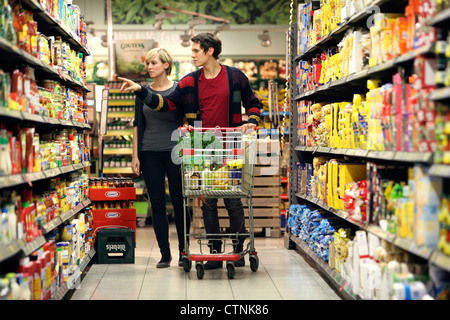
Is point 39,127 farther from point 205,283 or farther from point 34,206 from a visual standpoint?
point 205,283

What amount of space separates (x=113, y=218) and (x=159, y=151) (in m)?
1.08

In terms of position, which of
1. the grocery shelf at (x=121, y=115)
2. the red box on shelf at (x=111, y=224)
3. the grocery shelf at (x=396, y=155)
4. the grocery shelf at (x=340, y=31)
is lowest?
the red box on shelf at (x=111, y=224)

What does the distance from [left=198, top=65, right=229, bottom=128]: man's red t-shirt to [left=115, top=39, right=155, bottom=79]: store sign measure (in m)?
5.10

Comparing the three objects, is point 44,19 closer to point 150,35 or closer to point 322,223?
point 322,223

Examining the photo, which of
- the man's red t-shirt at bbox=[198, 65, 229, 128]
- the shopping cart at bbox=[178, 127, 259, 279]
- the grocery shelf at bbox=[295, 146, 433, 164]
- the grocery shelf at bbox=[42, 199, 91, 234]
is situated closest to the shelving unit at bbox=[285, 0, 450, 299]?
the grocery shelf at bbox=[295, 146, 433, 164]

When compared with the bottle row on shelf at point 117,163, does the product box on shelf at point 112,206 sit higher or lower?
lower

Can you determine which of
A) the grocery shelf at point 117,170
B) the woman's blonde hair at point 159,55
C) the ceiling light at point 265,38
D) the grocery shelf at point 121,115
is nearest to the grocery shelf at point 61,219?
the woman's blonde hair at point 159,55

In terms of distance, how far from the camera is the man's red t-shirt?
5.13 m

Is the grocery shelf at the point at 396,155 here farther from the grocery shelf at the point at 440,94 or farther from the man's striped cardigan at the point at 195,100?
the man's striped cardigan at the point at 195,100

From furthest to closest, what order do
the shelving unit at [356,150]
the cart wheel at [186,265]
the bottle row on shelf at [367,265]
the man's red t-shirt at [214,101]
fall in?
the man's red t-shirt at [214,101] < the cart wheel at [186,265] < the bottle row on shelf at [367,265] < the shelving unit at [356,150]

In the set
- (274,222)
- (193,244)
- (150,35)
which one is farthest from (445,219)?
(150,35)

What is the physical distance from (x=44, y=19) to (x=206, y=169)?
5.45 ft

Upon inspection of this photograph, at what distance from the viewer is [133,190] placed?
5938 millimetres

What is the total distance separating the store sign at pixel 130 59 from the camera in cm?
1010
